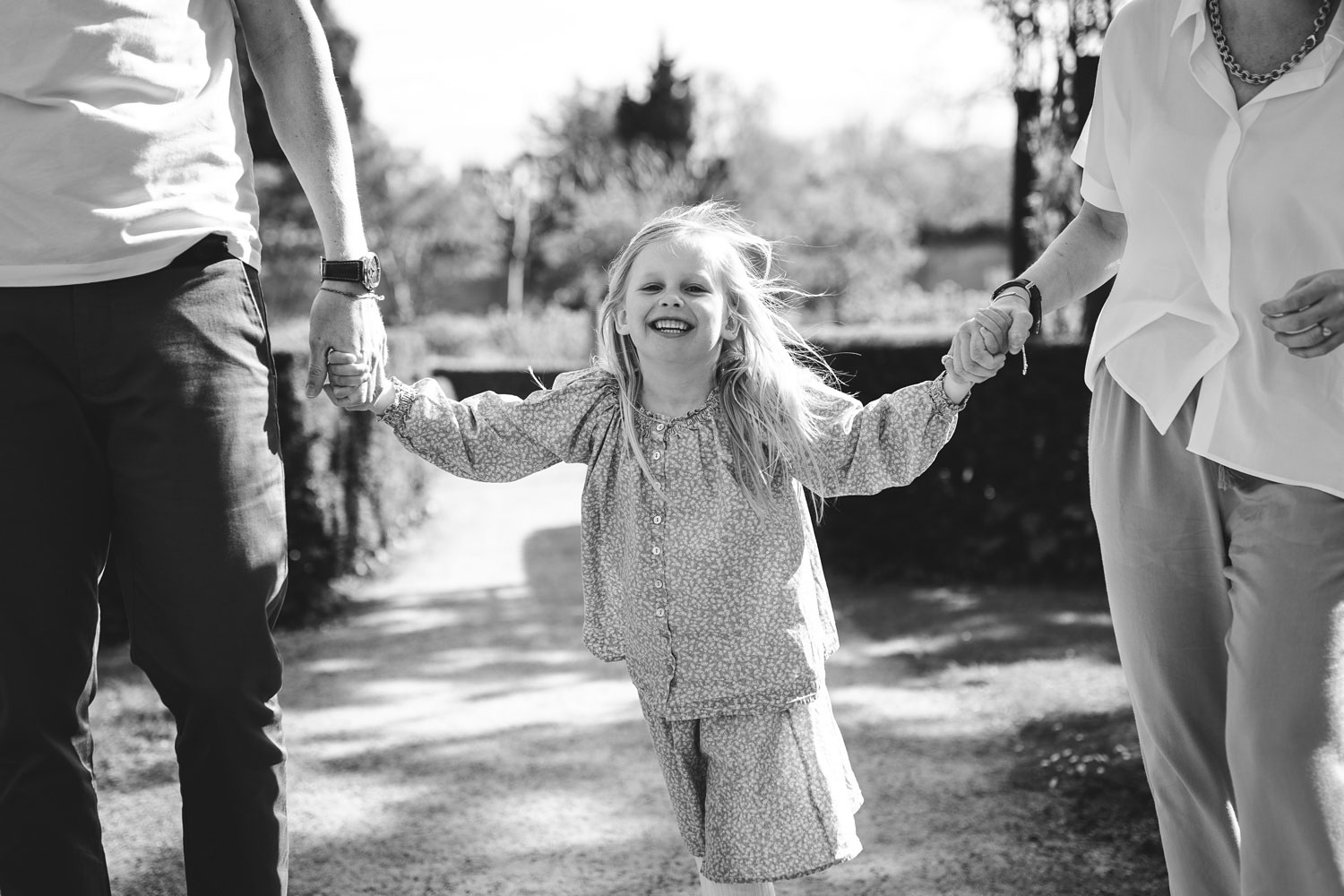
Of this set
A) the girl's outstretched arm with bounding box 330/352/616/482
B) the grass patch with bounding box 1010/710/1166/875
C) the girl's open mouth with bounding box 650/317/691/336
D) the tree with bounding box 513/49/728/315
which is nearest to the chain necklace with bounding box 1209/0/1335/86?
the girl's open mouth with bounding box 650/317/691/336

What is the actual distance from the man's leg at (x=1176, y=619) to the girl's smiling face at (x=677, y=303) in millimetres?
795

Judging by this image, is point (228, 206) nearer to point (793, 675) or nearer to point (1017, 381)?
point (793, 675)

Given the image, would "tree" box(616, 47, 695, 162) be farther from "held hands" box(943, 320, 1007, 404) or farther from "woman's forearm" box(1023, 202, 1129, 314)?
"held hands" box(943, 320, 1007, 404)

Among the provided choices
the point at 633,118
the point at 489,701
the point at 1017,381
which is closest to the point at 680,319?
the point at 489,701

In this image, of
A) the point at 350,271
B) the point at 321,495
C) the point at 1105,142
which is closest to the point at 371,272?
the point at 350,271

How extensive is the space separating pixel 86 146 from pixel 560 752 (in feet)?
9.21

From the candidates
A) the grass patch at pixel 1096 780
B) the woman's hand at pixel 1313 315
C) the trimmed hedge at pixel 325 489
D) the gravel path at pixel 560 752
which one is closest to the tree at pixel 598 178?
the trimmed hedge at pixel 325 489

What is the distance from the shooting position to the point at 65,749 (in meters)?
1.90

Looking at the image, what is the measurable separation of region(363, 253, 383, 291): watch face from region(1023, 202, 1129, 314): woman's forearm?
1192 millimetres

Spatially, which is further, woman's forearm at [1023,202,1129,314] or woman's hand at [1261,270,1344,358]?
woman's forearm at [1023,202,1129,314]

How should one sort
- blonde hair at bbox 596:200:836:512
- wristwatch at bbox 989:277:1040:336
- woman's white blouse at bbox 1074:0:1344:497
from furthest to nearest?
blonde hair at bbox 596:200:836:512, wristwatch at bbox 989:277:1040:336, woman's white blouse at bbox 1074:0:1344:497

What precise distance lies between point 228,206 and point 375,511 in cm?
554

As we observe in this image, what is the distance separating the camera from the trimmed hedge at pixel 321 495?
5723mm

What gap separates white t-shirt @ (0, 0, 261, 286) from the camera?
1.81 m
